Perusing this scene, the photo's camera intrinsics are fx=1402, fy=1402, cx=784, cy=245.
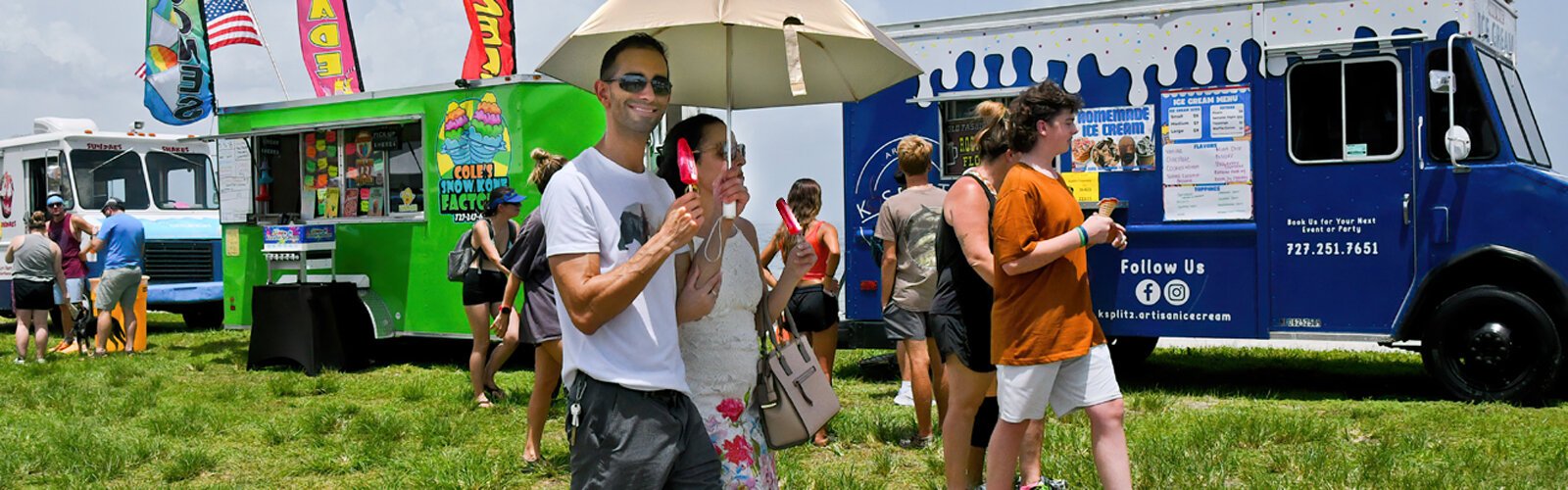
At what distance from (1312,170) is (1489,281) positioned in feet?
3.64

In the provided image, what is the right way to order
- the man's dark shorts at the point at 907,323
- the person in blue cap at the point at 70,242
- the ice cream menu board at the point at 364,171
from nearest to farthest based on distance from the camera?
the man's dark shorts at the point at 907,323 → the ice cream menu board at the point at 364,171 → the person in blue cap at the point at 70,242

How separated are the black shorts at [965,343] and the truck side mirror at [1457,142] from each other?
3.94m

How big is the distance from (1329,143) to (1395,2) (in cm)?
84

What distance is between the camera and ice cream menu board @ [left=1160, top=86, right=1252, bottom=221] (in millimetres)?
8117

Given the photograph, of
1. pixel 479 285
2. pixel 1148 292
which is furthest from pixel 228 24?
pixel 1148 292

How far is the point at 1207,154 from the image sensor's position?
820cm

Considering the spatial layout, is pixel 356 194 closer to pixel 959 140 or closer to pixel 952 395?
pixel 959 140

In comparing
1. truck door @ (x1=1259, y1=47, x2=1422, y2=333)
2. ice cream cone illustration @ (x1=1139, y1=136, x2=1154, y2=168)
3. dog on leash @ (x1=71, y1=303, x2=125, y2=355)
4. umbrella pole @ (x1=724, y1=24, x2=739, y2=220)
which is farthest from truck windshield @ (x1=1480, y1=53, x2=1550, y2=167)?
dog on leash @ (x1=71, y1=303, x2=125, y2=355)

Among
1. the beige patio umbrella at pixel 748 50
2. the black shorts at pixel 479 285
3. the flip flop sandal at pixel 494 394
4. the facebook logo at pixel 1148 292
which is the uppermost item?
the beige patio umbrella at pixel 748 50

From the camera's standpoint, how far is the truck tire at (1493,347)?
746 centimetres

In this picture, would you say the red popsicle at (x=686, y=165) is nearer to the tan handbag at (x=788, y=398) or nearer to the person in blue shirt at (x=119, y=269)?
the tan handbag at (x=788, y=398)

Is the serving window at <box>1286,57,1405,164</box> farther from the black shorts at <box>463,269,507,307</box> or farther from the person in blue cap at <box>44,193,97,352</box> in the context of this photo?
the person in blue cap at <box>44,193,97,352</box>

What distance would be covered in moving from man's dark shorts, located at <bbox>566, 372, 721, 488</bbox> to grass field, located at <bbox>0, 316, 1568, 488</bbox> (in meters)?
2.74

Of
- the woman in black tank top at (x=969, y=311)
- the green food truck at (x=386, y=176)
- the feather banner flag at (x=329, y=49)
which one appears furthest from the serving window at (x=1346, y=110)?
the feather banner flag at (x=329, y=49)
